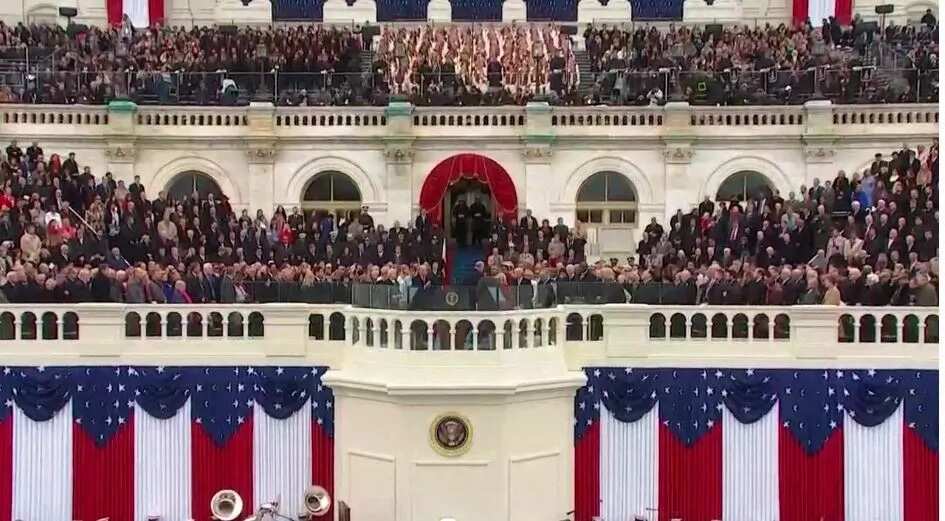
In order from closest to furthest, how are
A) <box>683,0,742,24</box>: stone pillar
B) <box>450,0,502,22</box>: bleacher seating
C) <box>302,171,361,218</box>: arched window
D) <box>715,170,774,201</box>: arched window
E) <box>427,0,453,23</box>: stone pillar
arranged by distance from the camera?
<box>715,170,774,201</box>: arched window
<box>302,171,361,218</box>: arched window
<box>683,0,742,24</box>: stone pillar
<box>427,0,453,23</box>: stone pillar
<box>450,0,502,22</box>: bleacher seating

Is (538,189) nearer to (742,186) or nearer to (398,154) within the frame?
(398,154)

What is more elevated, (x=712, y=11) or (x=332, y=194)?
(x=712, y=11)

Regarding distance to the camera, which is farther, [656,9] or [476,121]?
[656,9]

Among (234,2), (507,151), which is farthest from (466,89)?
(234,2)

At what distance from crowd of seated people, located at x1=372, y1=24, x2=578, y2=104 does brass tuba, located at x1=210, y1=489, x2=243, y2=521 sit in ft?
54.6

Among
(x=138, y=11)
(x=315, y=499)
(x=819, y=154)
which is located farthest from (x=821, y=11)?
(x=315, y=499)

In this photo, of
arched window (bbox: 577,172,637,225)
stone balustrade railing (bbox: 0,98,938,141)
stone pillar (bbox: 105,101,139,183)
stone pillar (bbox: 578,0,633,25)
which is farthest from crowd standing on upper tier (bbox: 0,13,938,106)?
stone pillar (bbox: 578,0,633,25)

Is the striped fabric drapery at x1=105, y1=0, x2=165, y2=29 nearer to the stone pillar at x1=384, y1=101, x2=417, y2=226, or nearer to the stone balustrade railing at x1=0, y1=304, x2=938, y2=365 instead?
the stone pillar at x1=384, y1=101, x2=417, y2=226

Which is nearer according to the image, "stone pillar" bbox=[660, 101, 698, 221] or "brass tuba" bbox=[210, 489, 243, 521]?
"brass tuba" bbox=[210, 489, 243, 521]

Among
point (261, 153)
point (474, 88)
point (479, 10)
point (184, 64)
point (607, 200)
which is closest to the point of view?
point (261, 153)

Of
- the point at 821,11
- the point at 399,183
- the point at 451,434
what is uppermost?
the point at 821,11

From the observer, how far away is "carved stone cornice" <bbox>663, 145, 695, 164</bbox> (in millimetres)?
36844

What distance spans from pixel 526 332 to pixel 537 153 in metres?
15.1

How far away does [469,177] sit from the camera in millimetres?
37094
